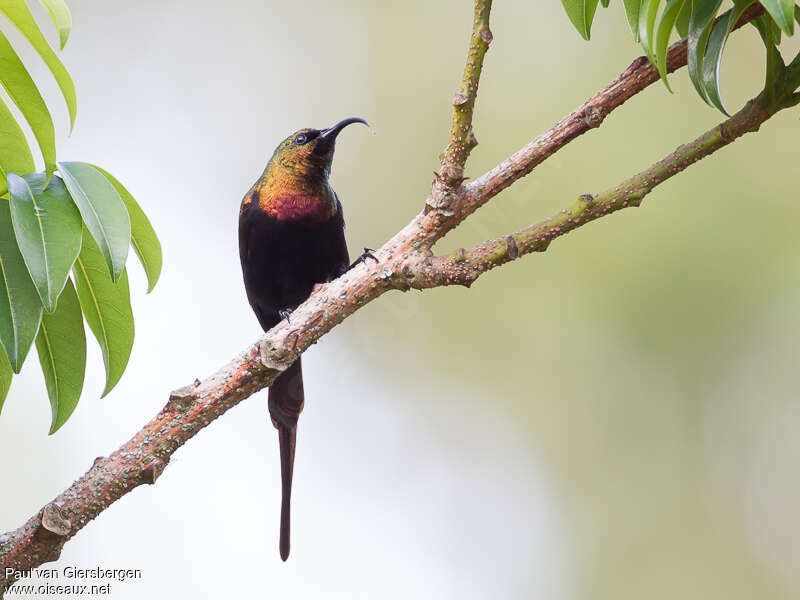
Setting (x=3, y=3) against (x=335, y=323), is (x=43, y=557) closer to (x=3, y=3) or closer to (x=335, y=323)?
(x=335, y=323)

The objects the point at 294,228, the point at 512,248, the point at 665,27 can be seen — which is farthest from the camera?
the point at 294,228

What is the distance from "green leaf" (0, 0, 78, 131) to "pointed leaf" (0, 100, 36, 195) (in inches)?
5.3

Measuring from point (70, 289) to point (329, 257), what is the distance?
1.85m

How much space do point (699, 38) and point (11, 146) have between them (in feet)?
5.05

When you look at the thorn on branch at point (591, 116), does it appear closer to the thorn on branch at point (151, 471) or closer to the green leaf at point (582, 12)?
the green leaf at point (582, 12)

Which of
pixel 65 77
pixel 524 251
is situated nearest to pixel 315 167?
pixel 65 77

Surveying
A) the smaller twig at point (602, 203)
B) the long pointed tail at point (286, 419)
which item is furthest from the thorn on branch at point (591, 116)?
the long pointed tail at point (286, 419)

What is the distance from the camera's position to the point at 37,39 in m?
1.90

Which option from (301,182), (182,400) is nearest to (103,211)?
(182,400)

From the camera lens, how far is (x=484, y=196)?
191cm

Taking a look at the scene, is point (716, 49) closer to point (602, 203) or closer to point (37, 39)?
point (602, 203)

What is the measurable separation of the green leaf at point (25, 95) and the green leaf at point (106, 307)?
0.27 m

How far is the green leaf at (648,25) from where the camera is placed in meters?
1.59

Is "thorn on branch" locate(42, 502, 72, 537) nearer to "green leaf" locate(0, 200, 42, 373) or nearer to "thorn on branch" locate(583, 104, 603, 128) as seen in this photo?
"green leaf" locate(0, 200, 42, 373)
